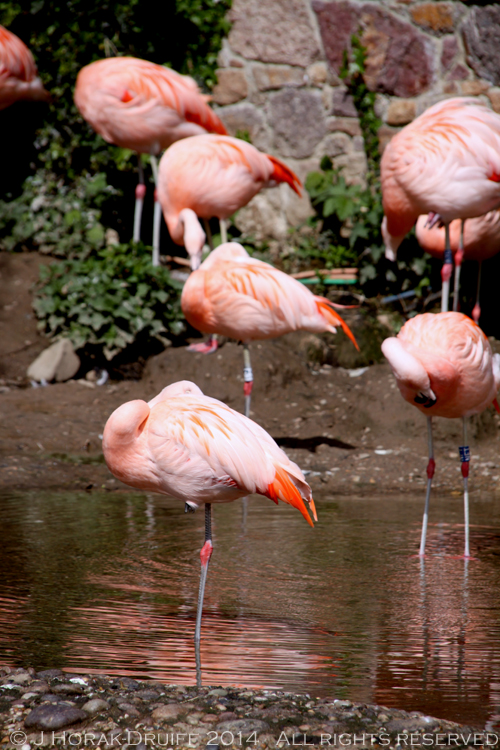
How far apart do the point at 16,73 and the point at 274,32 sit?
2.47 meters

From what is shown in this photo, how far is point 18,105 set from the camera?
8.73 m

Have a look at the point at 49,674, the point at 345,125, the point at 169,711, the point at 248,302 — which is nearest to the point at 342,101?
the point at 345,125

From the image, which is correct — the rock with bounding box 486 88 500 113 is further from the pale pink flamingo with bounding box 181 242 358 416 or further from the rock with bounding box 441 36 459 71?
the pale pink flamingo with bounding box 181 242 358 416

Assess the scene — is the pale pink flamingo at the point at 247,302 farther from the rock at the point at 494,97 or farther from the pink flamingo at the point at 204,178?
the rock at the point at 494,97

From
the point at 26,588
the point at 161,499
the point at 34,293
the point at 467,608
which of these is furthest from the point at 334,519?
the point at 34,293

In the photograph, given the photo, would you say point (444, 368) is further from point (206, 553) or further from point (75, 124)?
point (75, 124)

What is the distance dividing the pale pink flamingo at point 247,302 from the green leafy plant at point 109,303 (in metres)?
1.74

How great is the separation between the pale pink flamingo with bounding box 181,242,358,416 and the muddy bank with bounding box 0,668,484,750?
10.1 feet

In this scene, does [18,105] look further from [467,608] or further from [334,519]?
[467,608]

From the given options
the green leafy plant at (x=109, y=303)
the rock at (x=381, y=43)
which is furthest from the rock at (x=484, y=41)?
the green leafy plant at (x=109, y=303)

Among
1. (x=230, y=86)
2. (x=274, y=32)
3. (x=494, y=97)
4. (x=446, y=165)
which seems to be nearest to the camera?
(x=446, y=165)

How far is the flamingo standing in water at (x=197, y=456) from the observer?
3016mm

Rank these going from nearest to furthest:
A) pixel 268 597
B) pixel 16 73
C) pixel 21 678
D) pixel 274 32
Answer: pixel 21 678
pixel 268 597
pixel 16 73
pixel 274 32

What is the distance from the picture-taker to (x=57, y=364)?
6.90m
